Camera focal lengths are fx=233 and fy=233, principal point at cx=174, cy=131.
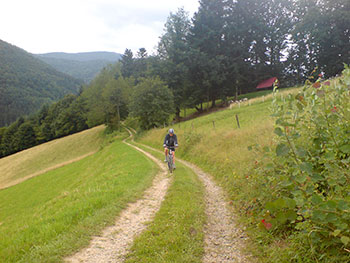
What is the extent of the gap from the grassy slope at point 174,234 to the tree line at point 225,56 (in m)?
32.7

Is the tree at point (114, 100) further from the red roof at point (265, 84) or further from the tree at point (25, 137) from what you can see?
the tree at point (25, 137)

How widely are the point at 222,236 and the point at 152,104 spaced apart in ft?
116

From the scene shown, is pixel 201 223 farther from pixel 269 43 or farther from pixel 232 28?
pixel 269 43

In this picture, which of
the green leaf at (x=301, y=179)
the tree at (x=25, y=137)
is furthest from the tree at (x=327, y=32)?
the tree at (x=25, y=137)

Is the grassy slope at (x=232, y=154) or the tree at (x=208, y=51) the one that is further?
the tree at (x=208, y=51)

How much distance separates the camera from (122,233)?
583 cm

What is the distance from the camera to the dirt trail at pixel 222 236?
4656mm

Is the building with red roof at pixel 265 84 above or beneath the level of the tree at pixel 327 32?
beneath

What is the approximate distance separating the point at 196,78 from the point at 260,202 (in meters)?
41.7

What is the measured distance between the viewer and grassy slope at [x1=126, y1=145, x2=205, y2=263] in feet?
15.1

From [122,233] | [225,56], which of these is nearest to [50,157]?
[225,56]

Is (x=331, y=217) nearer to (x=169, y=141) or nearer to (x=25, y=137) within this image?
(x=169, y=141)

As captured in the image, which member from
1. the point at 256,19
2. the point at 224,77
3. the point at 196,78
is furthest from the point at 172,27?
the point at 256,19

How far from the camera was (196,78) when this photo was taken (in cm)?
4597
